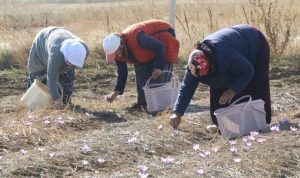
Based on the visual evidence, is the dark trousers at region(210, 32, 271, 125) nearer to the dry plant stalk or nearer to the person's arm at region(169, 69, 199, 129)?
the person's arm at region(169, 69, 199, 129)

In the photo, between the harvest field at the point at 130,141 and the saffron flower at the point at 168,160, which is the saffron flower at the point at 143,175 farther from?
the saffron flower at the point at 168,160

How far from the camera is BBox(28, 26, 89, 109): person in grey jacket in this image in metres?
6.21

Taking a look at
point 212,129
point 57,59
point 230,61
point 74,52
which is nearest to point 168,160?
point 230,61

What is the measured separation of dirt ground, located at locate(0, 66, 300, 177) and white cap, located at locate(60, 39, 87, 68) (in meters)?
0.58

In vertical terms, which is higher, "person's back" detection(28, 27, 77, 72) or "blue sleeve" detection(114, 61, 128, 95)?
"person's back" detection(28, 27, 77, 72)

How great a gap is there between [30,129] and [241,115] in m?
1.90

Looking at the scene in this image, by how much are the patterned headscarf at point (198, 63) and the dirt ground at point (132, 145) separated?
60 centimetres

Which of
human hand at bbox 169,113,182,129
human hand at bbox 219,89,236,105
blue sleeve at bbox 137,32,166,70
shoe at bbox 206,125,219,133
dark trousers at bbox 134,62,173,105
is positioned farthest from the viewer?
dark trousers at bbox 134,62,173,105

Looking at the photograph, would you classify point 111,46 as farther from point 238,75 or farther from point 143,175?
point 143,175

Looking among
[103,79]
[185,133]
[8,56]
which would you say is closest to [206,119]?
[185,133]

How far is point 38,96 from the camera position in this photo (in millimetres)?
6734

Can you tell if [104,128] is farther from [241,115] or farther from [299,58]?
[299,58]

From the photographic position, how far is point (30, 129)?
5.70 metres

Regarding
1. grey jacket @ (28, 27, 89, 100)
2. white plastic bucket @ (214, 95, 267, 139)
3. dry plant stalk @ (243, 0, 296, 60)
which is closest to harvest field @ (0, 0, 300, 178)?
white plastic bucket @ (214, 95, 267, 139)
